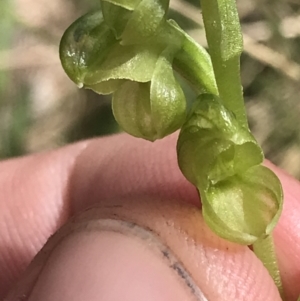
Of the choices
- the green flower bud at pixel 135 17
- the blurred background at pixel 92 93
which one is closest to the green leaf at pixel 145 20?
the green flower bud at pixel 135 17

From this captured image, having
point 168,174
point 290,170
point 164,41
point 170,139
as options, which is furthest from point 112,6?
point 290,170

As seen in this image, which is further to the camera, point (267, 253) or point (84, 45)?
point (267, 253)

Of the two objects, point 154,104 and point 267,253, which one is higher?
point 154,104

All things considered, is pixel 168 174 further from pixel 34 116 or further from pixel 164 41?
pixel 34 116

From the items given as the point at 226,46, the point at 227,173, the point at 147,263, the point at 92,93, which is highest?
the point at 226,46

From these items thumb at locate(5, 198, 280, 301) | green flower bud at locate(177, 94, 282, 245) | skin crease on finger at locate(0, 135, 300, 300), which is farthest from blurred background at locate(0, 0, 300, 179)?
green flower bud at locate(177, 94, 282, 245)

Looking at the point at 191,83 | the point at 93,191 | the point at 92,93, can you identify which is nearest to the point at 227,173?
the point at 191,83

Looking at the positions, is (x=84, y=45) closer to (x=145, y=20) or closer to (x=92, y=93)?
(x=145, y=20)

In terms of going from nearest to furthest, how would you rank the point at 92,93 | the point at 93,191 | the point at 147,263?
the point at 147,263 → the point at 93,191 → the point at 92,93
